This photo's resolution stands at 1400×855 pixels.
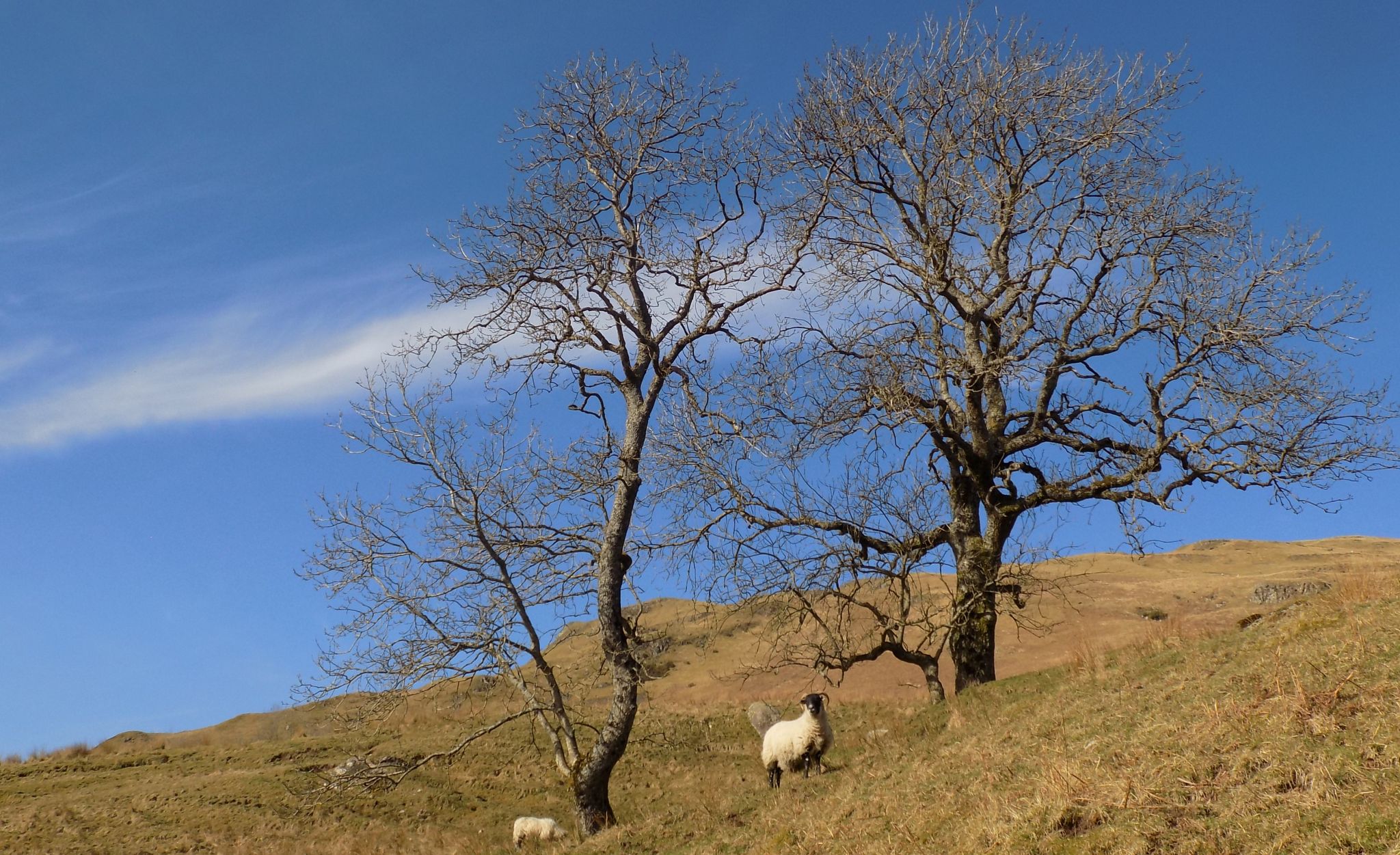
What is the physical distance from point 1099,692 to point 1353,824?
6.58 meters

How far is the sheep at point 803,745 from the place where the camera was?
14.3 meters

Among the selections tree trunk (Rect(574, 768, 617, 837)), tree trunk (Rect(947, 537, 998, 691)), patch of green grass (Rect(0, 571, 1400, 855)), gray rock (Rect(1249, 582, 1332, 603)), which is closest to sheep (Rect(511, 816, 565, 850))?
patch of green grass (Rect(0, 571, 1400, 855))

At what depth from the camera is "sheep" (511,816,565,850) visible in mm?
16344

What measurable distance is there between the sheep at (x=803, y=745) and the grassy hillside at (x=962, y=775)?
0.30 metres

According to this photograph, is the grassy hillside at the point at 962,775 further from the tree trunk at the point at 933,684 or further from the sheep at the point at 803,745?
the tree trunk at the point at 933,684

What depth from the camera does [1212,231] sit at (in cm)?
1873

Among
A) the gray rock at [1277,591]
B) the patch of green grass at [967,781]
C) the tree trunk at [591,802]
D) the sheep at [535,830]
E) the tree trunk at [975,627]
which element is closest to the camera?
the patch of green grass at [967,781]

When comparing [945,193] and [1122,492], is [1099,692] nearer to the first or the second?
[1122,492]

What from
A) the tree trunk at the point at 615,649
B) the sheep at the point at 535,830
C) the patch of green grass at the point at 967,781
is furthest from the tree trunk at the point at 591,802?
the sheep at the point at 535,830

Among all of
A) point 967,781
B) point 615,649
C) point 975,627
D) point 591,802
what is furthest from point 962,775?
point 975,627

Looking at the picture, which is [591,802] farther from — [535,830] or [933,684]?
[933,684]

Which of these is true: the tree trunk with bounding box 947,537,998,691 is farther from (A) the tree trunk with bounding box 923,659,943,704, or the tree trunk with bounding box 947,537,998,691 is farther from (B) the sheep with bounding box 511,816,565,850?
(B) the sheep with bounding box 511,816,565,850

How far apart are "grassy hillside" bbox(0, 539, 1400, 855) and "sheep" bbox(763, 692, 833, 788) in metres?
0.30

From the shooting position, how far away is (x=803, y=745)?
14336 mm
